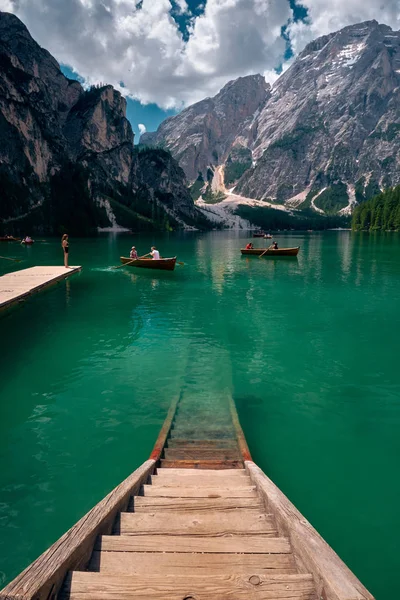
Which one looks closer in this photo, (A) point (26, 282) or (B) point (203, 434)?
(B) point (203, 434)

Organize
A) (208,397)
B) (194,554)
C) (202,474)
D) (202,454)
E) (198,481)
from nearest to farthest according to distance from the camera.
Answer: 1. (194,554)
2. (198,481)
3. (202,474)
4. (202,454)
5. (208,397)

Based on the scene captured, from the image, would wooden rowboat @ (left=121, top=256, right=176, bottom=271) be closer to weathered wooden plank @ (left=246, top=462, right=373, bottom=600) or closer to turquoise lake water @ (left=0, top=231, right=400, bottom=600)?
turquoise lake water @ (left=0, top=231, right=400, bottom=600)

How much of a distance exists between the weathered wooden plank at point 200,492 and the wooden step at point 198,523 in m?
0.50

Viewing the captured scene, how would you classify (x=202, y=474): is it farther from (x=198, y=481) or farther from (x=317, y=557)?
(x=317, y=557)

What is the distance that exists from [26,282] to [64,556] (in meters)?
32.9

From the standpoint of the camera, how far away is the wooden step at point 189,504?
5582 millimetres

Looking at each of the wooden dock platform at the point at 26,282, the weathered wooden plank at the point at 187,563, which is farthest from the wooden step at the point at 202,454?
the wooden dock platform at the point at 26,282

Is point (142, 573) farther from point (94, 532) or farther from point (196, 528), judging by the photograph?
point (196, 528)

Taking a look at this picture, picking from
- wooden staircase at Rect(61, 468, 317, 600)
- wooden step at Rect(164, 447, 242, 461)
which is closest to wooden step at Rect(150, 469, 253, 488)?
wooden staircase at Rect(61, 468, 317, 600)

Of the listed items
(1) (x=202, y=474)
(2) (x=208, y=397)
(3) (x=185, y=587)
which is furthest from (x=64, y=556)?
(2) (x=208, y=397)

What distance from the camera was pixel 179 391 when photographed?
13539mm

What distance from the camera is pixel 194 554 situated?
432cm

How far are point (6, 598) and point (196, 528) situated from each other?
254cm

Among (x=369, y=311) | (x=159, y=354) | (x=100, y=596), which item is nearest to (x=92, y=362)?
(x=159, y=354)
